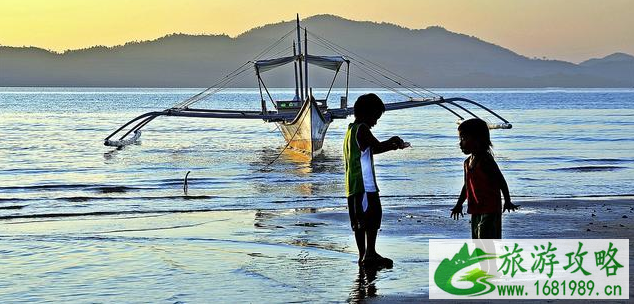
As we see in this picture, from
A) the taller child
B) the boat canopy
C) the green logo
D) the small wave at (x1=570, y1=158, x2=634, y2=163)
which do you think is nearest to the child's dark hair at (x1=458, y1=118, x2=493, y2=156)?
the green logo

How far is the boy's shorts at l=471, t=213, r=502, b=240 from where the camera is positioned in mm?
7535

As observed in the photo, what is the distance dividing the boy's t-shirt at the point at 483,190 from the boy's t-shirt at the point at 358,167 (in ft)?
3.67

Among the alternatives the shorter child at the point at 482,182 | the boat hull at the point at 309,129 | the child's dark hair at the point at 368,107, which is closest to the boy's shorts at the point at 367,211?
the child's dark hair at the point at 368,107

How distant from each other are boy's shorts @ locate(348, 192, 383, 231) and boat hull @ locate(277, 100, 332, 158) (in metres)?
25.0

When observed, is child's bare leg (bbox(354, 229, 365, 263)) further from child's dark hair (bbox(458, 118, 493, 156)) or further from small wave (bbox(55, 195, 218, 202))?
small wave (bbox(55, 195, 218, 202))

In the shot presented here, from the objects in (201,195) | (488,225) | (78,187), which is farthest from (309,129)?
(488,225)

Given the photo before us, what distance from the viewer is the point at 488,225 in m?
7.55

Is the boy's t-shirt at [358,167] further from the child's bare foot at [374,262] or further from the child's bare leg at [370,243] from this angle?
the child's bare foot at [374,262]

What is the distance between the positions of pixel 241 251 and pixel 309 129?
2497 cm

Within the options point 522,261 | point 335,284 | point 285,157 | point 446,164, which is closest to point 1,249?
point 335,284

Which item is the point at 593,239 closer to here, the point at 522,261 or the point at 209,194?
the point at 522,261

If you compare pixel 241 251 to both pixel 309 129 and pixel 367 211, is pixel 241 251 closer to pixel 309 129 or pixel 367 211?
pixel 367 211

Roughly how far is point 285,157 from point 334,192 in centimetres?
1541

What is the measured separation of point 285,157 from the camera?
35312mm
